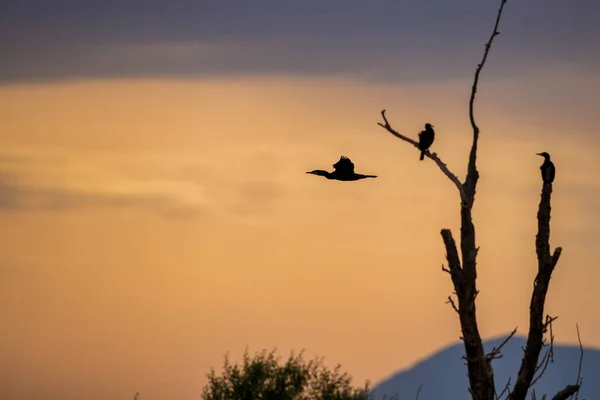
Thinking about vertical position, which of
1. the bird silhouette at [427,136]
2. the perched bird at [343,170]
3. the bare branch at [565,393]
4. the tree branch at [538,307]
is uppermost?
the bird silhouette at [427,136]

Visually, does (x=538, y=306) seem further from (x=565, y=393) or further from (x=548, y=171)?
(x=548, y=171)

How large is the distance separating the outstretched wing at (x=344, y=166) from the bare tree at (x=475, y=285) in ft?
2.72

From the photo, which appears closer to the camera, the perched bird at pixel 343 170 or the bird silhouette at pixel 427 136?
the perched bird at pixel 343 170

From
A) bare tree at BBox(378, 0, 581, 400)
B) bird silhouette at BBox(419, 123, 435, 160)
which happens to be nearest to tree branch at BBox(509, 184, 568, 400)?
bare tree at BBox(378, 0, 581, 400)

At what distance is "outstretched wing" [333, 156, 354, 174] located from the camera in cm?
2153

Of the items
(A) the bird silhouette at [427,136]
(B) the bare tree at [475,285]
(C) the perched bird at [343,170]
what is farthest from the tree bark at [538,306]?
(A) the bird silhouette at [427,136]

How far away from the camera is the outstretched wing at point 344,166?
70.6 ft

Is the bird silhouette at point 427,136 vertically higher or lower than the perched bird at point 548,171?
higher

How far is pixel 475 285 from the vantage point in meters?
21.4

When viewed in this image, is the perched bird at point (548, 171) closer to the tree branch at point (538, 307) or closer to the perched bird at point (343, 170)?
the tree branch at point (538, 307)

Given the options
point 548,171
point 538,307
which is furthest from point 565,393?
point 548,171

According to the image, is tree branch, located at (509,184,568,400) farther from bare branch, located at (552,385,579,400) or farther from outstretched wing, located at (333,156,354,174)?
outstretched wing, located at (333,156,354,174)

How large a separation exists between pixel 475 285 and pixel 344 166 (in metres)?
2.89

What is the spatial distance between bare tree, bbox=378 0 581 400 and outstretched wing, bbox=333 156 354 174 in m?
0.83
